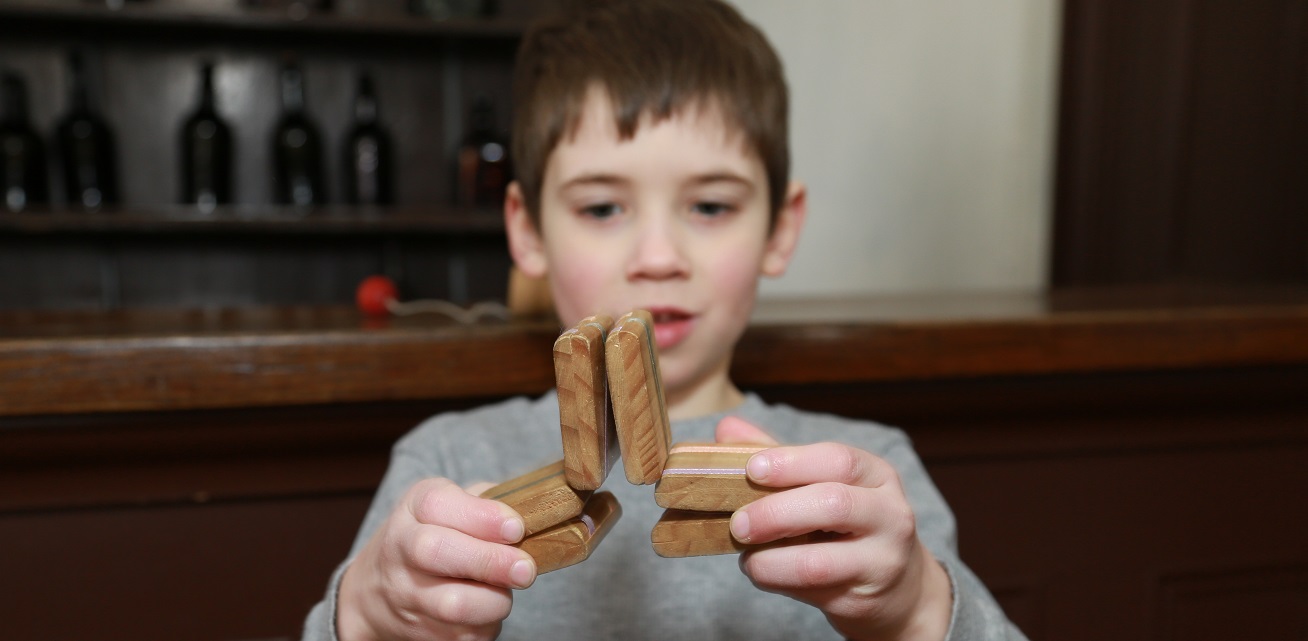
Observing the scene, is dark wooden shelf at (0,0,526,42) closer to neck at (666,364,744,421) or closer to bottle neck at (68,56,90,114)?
bottle neck at (68,56,90,114)

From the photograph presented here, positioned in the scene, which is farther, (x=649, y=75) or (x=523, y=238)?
(x=523, y=238)

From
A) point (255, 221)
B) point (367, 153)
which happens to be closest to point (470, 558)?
point (255, 221)

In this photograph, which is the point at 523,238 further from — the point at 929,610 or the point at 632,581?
the point at 929,610

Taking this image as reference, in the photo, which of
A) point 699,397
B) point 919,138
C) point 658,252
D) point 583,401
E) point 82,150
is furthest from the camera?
point 919,138

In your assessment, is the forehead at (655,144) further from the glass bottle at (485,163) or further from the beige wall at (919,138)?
the beige wall at (919,138)

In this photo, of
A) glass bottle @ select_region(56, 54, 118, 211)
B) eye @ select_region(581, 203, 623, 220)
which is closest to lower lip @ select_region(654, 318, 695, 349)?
eye @ select_region(581, 203, 623, 220)

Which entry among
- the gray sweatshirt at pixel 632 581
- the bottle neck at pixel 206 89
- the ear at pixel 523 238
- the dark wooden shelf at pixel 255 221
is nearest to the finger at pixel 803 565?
the gray sweatshirt at pixel 632 581
